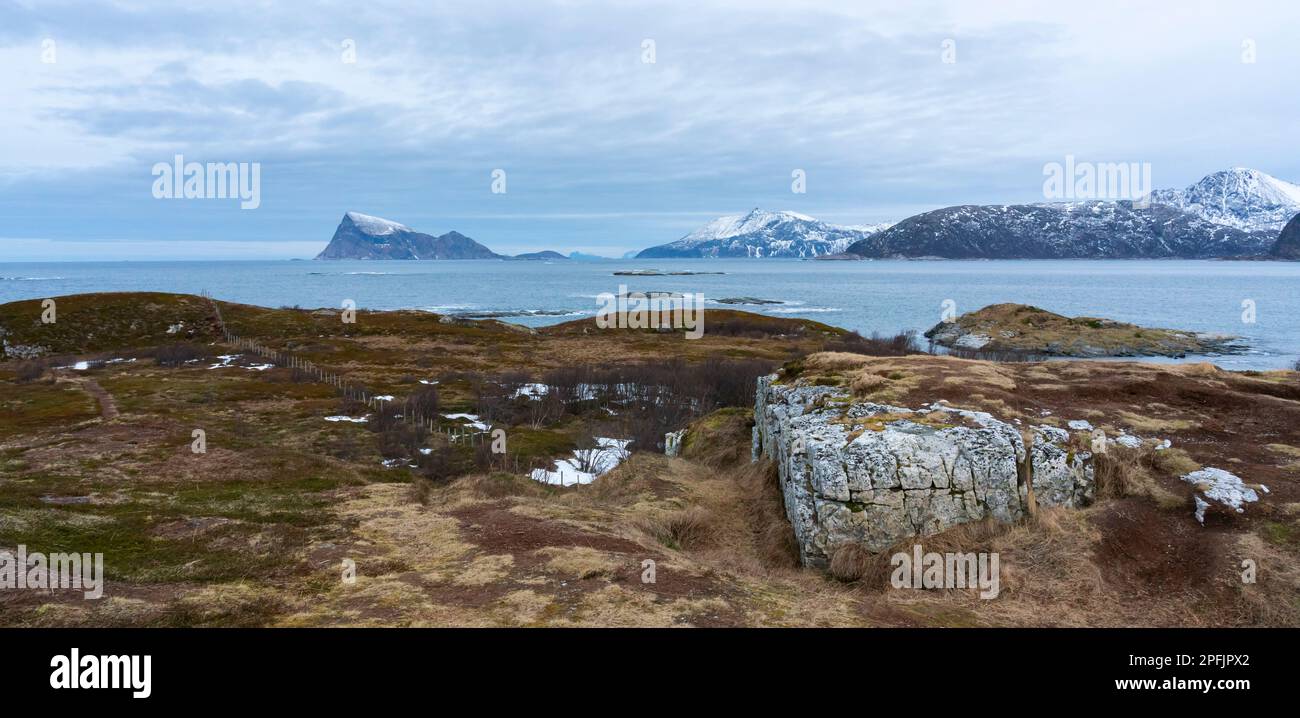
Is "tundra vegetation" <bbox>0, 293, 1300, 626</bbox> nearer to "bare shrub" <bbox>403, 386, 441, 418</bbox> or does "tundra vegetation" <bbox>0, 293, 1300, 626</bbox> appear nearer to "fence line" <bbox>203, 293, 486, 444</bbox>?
"fence line" <bbox>203, 293, 486, 444</bbox>

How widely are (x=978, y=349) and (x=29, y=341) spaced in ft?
405

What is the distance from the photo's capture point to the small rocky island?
274 ft

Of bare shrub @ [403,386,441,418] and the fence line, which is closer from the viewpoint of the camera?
the fence line

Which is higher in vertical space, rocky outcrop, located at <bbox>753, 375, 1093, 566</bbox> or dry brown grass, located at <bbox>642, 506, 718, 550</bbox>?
rocky outcrop, located at <bbox>753, 375, 1093, 566</bbox>

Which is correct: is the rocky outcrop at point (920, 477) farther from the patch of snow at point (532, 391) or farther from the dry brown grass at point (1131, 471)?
the patch of snow at point (532, 391)

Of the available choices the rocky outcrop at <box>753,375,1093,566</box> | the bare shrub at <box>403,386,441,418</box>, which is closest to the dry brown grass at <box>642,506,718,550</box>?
the rocky outcrop at <box>753,375,1093,566</box>

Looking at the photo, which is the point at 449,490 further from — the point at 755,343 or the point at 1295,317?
the point at 1295,317

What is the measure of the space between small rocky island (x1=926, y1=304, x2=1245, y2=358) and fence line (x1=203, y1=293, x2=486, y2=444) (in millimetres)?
70751

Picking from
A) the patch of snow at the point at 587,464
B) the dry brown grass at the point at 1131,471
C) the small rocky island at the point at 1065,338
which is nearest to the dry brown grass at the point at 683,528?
the dry brown grass at the point at 1131,471

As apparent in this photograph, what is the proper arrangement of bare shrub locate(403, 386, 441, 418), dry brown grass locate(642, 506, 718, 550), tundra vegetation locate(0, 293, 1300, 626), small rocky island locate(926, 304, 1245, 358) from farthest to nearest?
small rocky island locate(926, 304, 1245, 358)
bare shrub locate(403, 386, 441, 418)
dry brown grass locate(642, 506, 718, 550)
tundra vegetation locate(0, 293, 1300, 626)

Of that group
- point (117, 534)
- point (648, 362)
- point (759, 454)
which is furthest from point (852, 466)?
point (648, 362)

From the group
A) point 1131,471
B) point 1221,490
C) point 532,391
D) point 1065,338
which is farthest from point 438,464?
point 1065,338

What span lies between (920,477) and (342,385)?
51.7 metres
